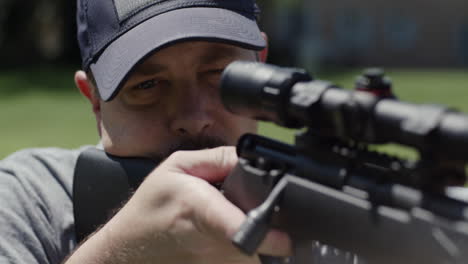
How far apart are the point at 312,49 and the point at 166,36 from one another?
3936cm

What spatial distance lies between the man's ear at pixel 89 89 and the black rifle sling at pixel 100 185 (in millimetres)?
410

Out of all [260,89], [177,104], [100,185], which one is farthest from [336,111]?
[100,185]

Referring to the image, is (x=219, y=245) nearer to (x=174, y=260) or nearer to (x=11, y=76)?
(x=174, y=260)

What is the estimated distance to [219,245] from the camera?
2.19 m

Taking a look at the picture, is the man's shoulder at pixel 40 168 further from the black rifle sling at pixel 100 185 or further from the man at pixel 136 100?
the black rifle sling at pixel 100 185

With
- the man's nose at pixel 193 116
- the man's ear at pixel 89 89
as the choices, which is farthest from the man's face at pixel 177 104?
the man's ear at pixel 89 89

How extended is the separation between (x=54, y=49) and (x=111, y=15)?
39210 millimetres

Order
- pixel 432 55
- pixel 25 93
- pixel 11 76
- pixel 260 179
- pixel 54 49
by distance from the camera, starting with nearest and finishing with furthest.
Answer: pixel 260 179
pixel 25 93
pixel 11 76
pixel 54 49
pixel 432 55

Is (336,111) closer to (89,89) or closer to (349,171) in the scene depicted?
(349,171)

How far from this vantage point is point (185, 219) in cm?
224

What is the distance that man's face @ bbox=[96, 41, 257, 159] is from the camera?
2.97 m

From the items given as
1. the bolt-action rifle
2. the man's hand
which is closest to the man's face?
the man's hand

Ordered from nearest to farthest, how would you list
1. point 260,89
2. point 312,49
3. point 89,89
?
1. point 260,89
2. point 89,89
3. point 312,49

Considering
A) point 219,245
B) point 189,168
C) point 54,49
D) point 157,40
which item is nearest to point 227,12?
point 157,40
